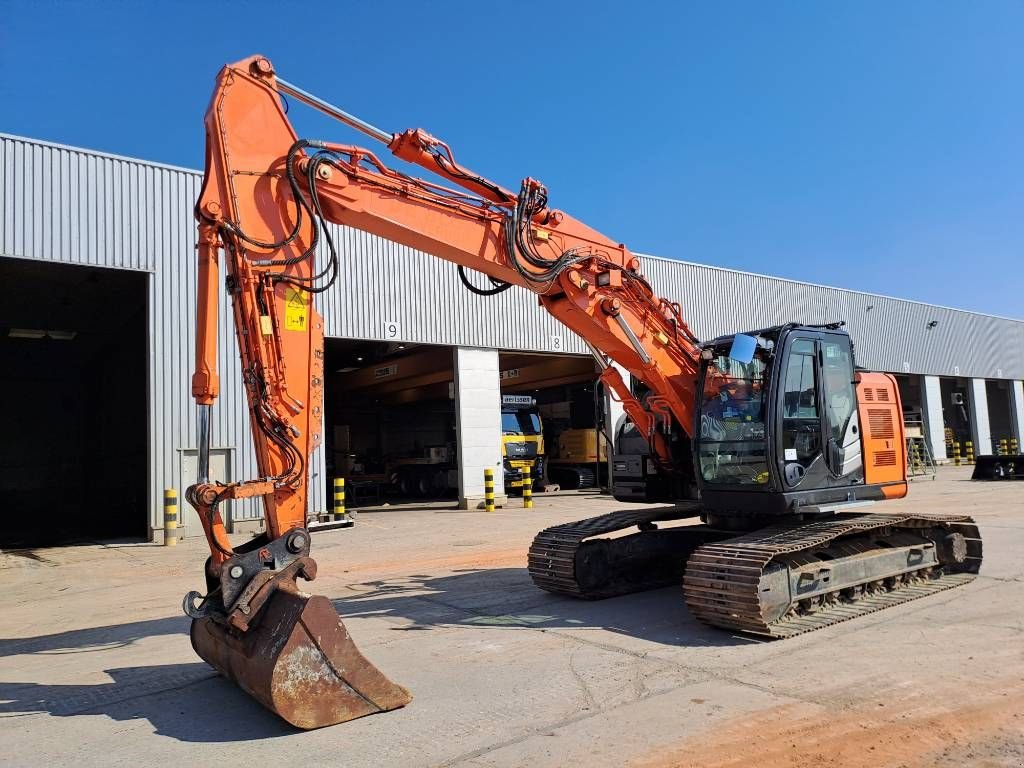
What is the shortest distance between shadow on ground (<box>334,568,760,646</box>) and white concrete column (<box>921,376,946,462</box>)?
102 ft

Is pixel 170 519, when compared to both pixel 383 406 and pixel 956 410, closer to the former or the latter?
pixel 383 406

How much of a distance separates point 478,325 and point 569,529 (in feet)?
43.6

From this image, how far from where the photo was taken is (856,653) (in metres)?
5.87

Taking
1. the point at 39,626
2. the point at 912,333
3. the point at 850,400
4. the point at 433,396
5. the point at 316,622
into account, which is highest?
the point at 912,333

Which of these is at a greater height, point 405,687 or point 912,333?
point 912,333

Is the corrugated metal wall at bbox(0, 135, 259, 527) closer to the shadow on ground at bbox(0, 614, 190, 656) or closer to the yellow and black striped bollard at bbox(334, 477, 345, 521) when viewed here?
the yellow and black striped bollard at bbox(334, 477, 345, 521)

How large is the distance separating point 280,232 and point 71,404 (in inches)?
1127

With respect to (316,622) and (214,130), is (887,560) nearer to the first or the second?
(316,622)

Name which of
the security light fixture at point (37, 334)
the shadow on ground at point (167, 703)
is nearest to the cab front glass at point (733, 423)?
the shadow on ground at point (167, 703)

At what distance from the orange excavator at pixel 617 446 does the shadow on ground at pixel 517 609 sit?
24 centimetres

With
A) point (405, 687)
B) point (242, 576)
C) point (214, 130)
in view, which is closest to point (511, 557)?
point (405, 687)

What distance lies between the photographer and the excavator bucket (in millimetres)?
4547

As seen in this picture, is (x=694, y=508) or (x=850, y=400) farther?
(x=694, y=508)

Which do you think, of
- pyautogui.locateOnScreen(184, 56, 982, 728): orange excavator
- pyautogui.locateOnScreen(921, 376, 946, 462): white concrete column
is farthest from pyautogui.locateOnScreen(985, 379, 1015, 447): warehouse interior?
pyautogui.locateOnScreen(184, 56, 982, 728): orange excavator
